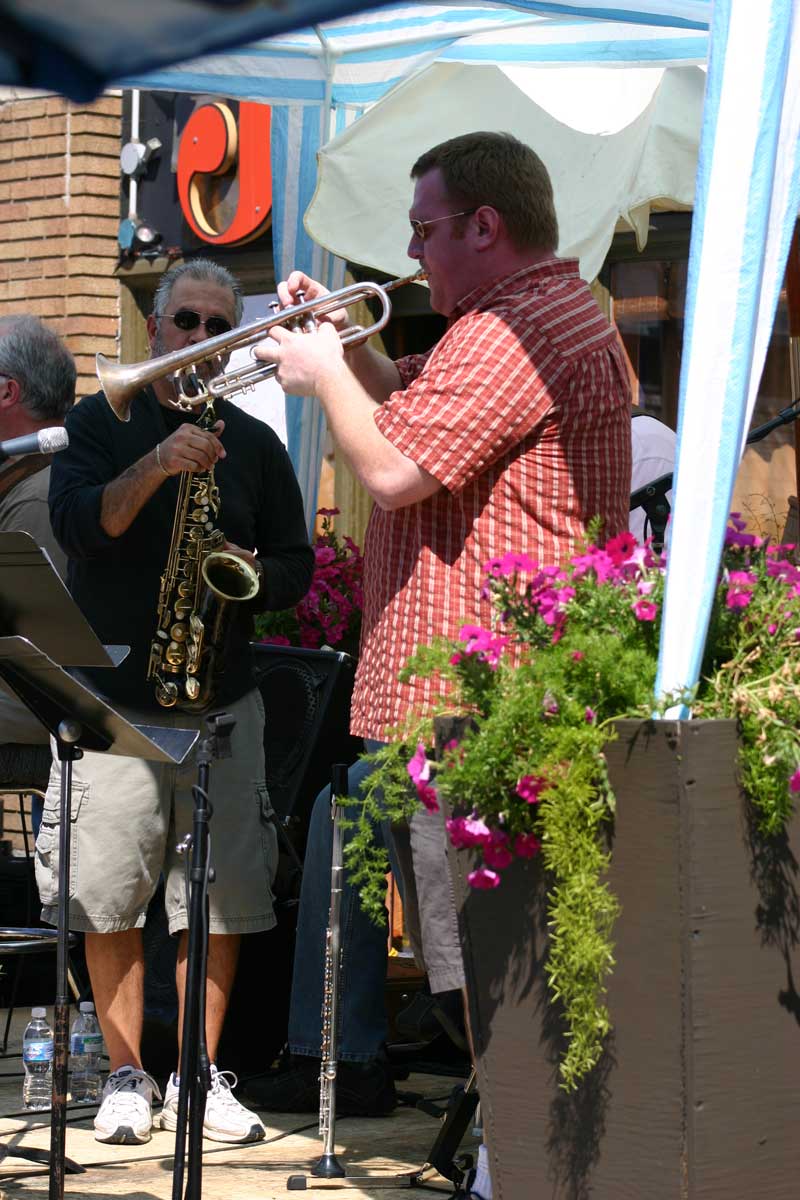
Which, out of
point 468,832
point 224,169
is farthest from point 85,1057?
point 224,169

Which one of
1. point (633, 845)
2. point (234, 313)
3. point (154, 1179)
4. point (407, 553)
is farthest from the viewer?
point (234, 313)

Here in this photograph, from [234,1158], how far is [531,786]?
186 centimetres

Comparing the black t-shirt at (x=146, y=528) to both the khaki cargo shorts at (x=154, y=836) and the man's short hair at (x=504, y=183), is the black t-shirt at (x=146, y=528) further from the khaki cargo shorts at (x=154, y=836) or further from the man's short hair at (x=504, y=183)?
the man's short hair at (x=504, y=183)

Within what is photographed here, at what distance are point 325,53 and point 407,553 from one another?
2892 mm

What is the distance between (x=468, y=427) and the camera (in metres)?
3.05

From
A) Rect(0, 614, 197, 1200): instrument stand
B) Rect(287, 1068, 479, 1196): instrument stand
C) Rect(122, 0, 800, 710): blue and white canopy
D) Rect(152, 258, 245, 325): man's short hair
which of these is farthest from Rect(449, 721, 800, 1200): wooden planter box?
Rect(152, 258, 245, 325): man's short hair

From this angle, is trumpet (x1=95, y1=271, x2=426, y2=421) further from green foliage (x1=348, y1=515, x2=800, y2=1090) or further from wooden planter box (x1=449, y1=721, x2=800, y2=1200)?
wooden planter box (x1=449, y1=721, x2=800, y2=1200)

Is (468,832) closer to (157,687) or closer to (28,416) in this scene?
(157,687)

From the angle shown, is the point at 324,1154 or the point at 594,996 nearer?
the point at 594,996

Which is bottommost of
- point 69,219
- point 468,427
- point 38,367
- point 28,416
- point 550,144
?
point 468,427

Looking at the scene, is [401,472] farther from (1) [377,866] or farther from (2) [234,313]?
(2) [234,313]

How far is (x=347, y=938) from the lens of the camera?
426 centimetres

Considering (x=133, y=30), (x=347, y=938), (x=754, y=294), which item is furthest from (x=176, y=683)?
(x=754, y=294)

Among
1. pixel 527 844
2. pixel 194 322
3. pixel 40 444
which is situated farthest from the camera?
pixel 194 322
